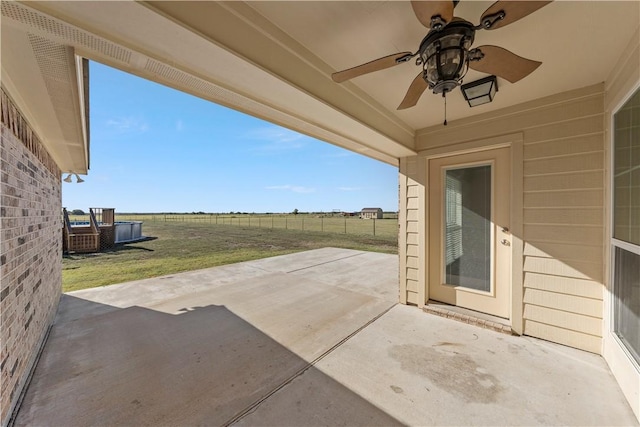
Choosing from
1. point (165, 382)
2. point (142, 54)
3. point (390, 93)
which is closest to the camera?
point (142, 54)

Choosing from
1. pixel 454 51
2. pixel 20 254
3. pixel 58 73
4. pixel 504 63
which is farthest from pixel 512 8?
pixel 20 254

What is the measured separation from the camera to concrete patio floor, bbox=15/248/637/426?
160 centimetres

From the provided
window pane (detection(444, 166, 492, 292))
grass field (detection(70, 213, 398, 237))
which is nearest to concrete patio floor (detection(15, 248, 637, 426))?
window pane (detection(444, 166, 492, 292))

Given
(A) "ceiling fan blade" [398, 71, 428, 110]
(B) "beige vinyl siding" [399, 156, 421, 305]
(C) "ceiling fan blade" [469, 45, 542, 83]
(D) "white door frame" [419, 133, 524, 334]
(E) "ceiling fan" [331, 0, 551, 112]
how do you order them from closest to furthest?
1. (E) "ceiling fan" [331, 0, 551, 112]
2. (C) "ceiling fan blade" [469, 45, 542, 83]
3. (A) "ceiling fan blade" [398, 71, 428, 110]
4. (D) "white door frame" [419, 133, 524, 334]
5. (B) "beige vinyl siding" [399, 156, 421, 305]

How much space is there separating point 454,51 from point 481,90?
1179 mm

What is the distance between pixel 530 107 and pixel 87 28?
3.57 m

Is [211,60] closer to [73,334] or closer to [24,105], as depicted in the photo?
[24,105]

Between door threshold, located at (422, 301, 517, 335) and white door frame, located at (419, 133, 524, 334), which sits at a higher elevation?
white door frame, located at (419, 133, 524, 334)

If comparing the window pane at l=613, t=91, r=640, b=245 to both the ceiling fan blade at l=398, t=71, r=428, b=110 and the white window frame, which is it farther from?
the ceiling fan blade at l=398, t=71, r=428, b=110

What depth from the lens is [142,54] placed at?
4.45 ft

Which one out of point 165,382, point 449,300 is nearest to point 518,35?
point 449,300

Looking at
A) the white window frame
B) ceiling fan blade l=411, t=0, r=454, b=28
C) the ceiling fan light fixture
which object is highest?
the ceiling fan light fixture

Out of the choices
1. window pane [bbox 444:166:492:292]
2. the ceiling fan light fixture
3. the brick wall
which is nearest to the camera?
the brick wall

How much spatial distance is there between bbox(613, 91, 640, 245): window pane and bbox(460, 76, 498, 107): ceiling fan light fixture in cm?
87
